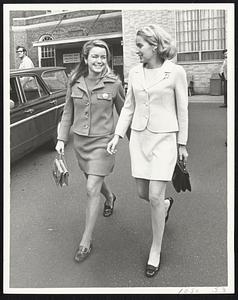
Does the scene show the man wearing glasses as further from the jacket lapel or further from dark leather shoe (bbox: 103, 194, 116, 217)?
dark leather shoe (bbox: 103, 194, 116, 217)

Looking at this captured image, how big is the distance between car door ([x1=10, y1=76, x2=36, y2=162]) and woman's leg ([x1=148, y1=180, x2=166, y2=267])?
1.24 metres

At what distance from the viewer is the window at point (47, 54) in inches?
142

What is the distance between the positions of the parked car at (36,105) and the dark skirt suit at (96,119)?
74 centimetres

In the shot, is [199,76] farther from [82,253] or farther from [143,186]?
[82,253]

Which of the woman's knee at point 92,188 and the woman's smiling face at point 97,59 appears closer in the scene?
the woman's smiling face at point 97,59

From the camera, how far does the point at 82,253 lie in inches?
113

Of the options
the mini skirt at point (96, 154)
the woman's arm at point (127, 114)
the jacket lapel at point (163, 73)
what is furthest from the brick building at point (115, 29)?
the mini skirt at point (96, 154)

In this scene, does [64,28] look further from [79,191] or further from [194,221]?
[194,221]

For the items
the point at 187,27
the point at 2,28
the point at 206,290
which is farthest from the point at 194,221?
the point at 2,28

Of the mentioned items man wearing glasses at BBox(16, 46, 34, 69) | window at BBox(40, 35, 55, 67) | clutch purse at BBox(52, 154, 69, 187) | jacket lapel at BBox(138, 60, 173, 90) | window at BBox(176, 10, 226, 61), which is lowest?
clutch purse at BBox(52, 154, 69, 187)

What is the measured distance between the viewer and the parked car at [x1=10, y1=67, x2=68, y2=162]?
371 centimetres

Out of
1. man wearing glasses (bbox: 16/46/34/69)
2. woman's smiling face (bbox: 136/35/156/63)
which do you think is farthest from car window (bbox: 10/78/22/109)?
woman's smiling face (bbox: 136/35/156/63)

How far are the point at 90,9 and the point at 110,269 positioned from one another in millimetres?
1750

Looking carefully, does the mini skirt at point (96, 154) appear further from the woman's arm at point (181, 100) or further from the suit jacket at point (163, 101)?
the woman's arm at point (181, 100)
